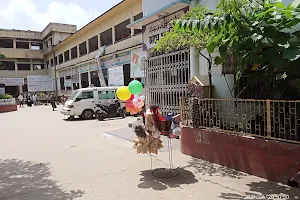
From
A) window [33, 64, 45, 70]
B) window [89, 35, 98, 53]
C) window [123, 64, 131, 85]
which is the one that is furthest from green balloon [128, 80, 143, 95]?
window [33, 64, 45, 70]

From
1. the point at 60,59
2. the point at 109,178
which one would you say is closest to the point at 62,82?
the point at 60,59

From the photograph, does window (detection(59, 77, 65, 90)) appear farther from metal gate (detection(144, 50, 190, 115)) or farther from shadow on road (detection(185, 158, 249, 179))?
shadow on road (detection(185, 158, 249, 179))

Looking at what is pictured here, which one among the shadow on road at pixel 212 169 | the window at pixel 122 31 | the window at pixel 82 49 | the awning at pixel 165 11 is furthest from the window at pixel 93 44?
the shadow on road at pixel 212 169

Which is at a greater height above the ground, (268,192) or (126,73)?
(126,73)

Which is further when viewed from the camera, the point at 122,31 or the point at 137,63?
the point at 122,31

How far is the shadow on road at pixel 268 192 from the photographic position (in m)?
3.41

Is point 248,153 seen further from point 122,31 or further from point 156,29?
point 122,31

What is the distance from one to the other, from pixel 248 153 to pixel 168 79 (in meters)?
4.12

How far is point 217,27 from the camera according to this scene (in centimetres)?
366

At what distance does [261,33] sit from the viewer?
365cm

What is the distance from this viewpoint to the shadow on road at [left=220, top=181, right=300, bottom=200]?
3408 mm

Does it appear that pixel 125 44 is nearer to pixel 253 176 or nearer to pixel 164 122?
pixel 164 122

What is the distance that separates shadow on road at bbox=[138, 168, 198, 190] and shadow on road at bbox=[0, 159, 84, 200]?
102cm

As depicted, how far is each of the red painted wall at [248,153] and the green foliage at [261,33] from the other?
1.01 m
